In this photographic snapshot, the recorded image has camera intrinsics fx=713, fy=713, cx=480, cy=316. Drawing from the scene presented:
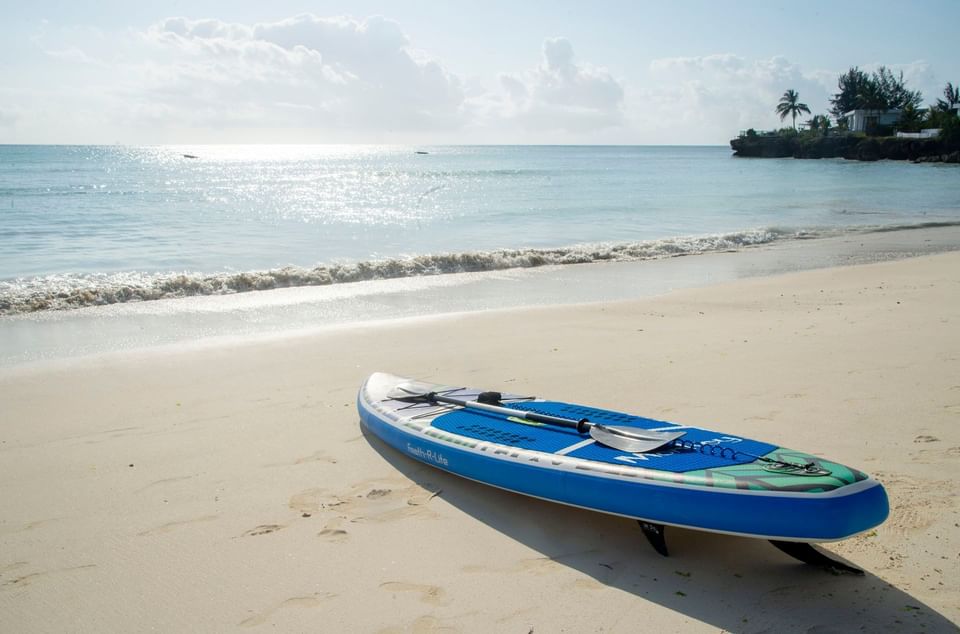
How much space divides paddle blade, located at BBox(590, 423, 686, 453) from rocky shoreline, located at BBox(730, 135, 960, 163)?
64835 millimetres

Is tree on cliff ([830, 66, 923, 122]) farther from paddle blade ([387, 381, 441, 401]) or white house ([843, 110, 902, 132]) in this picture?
paddle blade ([387, 381, 441, 401])

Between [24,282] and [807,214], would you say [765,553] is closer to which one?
[24,282]

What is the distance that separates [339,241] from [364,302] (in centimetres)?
773

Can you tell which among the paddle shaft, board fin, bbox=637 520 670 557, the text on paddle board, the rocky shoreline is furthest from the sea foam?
the rocky shoreline

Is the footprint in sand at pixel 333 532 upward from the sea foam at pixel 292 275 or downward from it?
downward

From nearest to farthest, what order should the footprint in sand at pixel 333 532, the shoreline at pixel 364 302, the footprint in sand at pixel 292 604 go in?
1. the footprint in sand at pixel 292 604
2. the footprint in sand at pixel 333 532
3. the shoreline at pixel 364 302

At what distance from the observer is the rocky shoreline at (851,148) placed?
193 feet

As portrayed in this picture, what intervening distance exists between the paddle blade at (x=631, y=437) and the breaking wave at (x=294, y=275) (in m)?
8.63

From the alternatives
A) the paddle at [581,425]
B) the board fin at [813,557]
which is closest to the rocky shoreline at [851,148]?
the paddle at [581,425]

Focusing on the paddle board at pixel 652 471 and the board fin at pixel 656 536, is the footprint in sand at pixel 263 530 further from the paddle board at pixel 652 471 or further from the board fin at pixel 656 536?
the board fin at pixel 656 536

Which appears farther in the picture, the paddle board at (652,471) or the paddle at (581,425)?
the paddle at (581,425)

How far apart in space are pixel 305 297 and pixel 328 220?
43.4ft

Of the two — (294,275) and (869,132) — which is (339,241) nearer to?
(294,275)

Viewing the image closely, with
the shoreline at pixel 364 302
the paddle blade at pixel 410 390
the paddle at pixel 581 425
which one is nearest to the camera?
the paddle at pixel 581 425
